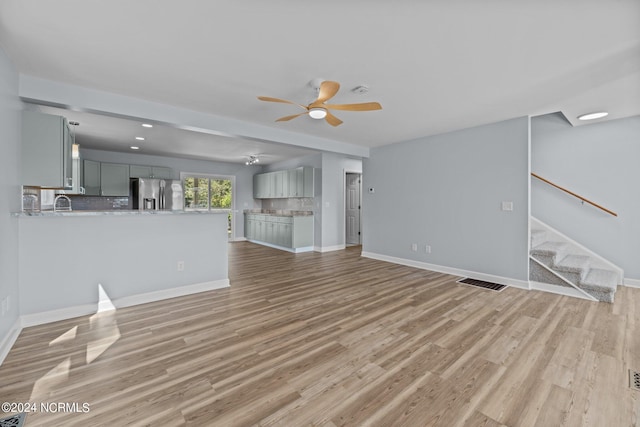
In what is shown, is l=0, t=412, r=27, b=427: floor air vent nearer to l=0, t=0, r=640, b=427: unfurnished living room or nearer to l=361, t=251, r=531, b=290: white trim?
l=0, t=0, r=640, b=427: unfurnished living room

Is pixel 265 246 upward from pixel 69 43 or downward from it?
downward

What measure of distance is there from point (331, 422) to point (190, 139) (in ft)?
17.5

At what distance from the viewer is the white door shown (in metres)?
7.83

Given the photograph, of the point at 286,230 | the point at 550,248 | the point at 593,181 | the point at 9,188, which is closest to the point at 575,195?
the point at 593,181

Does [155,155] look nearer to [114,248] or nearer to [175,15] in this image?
[114,248]

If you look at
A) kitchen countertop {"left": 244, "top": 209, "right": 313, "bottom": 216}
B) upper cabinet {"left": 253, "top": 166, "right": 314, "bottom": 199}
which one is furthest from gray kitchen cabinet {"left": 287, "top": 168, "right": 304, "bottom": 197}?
kitchen countertop {"left": 244, "top": 209, "right": 313, "bottom": 216}

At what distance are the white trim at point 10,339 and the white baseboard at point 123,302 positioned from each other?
12 centimetres

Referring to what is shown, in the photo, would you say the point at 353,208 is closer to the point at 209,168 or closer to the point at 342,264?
the point at 342,264

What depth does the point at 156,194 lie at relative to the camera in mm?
6656

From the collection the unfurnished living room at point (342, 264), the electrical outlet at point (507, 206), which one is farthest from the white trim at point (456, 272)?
the electrical outlet at point (507, 206)

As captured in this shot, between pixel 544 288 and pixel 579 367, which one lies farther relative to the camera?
pixel 544 288

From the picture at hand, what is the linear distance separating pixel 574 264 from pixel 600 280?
1.01ft

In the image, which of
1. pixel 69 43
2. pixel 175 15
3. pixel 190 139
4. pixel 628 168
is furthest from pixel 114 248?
pixel 628 168

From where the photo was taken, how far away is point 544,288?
3740mm
